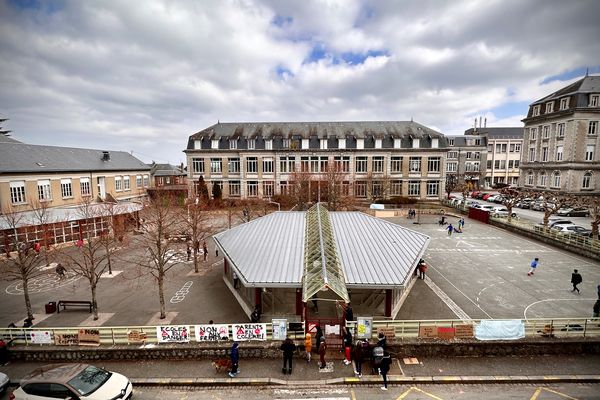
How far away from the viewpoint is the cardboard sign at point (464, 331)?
525 inches

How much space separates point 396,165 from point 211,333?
5176cm

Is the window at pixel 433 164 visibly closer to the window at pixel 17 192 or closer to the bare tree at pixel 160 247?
the bare tree at pixel 160 247

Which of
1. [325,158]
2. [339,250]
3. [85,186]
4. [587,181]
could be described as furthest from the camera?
[325,158]

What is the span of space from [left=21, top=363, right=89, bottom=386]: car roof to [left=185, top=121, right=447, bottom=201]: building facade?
47.2 metres

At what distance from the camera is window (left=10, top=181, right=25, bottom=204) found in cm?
3091

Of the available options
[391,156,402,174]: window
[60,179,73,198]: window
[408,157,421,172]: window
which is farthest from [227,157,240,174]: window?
[408,157,421,172]: window

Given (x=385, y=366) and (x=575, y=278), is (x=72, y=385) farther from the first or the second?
(x=575, y=278)

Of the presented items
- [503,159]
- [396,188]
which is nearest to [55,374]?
[396,188]

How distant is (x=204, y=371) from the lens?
491 inches

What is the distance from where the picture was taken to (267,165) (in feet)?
193

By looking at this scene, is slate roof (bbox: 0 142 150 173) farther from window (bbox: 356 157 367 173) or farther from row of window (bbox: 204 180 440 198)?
window (bbox: 356 157 367 173)

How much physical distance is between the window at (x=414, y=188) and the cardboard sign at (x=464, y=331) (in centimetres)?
4812

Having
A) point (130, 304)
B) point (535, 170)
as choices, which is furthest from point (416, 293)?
point (535, 170)

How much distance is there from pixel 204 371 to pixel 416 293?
13612 millimetres
